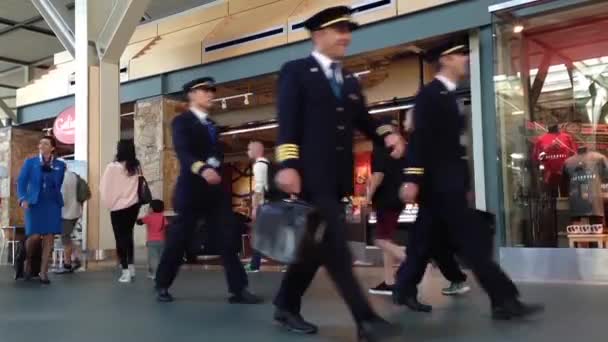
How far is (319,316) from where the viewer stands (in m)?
3.97

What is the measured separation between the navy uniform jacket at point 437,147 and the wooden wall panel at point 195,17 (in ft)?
27.2

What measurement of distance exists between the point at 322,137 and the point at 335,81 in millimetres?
327

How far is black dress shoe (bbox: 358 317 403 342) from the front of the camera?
8.91 ft

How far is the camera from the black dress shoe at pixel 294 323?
3291 millimetres

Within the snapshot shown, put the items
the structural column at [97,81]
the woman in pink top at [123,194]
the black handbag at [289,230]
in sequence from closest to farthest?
the black handbag at [289,230] → the woman in pink top at [123,194] → the structural column at [97,81]

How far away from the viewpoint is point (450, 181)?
355 centimetres

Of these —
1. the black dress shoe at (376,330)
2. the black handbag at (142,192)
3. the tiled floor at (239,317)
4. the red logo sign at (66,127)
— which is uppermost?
the red logo sign at (66,127)

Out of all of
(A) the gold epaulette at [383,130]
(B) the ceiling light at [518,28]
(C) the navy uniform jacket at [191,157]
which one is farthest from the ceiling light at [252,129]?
(A) the gold epaulette at [383,130]

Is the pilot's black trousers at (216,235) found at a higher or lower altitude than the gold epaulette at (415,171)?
lower

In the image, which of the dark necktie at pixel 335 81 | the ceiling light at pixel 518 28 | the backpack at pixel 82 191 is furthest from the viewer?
the backpack at pixel 82 191

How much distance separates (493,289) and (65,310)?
118 inches

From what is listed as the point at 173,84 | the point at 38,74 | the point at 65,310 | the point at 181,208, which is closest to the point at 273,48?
the point at 173,84

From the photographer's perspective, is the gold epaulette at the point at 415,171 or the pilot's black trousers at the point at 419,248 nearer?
the gold epaulette at the point at 415,171

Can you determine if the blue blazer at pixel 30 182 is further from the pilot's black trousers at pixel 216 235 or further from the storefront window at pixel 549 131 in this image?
the storefront window at pixel 549 131
